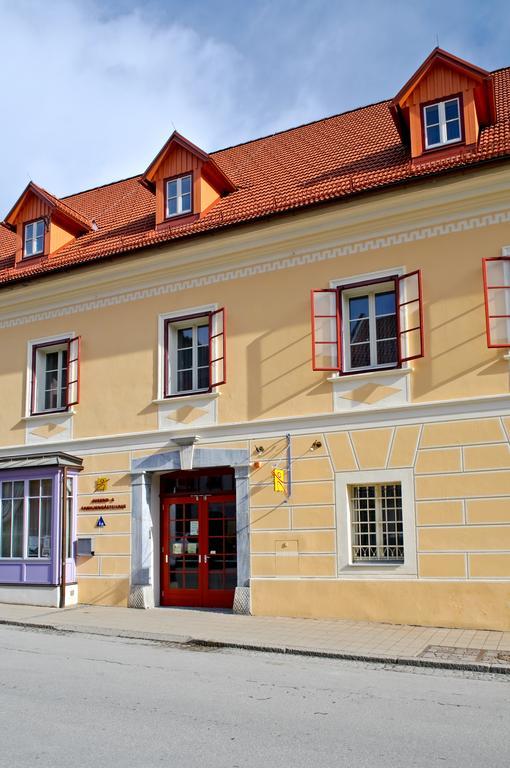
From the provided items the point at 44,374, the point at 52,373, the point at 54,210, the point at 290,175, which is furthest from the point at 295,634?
the point at 54,210

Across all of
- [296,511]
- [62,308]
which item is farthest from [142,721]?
[62,308]

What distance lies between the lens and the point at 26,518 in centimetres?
1659

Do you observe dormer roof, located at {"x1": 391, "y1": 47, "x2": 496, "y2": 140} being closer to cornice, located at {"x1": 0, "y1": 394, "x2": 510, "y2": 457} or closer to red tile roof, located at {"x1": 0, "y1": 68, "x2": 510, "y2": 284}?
red tile roof, located at {"x1": 0, "y1": 68, "x2": 510, "y2": 284}

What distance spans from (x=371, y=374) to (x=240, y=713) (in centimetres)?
726

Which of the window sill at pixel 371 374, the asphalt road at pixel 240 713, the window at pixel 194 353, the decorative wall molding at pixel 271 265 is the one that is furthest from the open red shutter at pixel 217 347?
the asphalt road at pixel 240 713

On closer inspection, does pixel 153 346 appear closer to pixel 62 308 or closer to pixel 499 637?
pixel 62 308

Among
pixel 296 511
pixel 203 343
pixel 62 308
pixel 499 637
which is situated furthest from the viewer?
pixel 62 308

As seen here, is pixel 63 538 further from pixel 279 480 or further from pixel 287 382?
pixel 287 382

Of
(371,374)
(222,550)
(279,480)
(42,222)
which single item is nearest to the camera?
(371,374)

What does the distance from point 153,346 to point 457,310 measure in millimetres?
6325

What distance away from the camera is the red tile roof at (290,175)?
46.2 ft

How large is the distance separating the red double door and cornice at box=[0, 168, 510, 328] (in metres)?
4.45

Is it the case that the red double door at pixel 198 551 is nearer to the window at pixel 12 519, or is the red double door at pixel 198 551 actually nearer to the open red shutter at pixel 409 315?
the window at pixel 12 519

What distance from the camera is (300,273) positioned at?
14.6 meters
